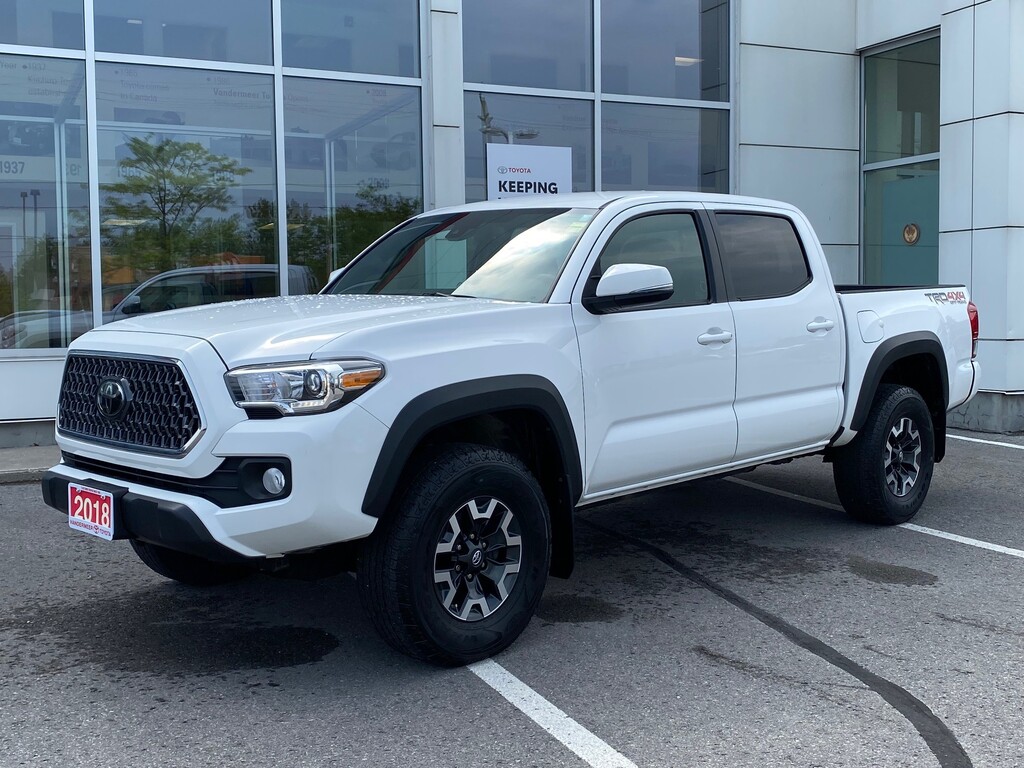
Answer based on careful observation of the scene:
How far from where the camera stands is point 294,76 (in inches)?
445

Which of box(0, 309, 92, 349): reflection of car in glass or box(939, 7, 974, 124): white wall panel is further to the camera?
box(939, 7, 974, 124): white wall panel

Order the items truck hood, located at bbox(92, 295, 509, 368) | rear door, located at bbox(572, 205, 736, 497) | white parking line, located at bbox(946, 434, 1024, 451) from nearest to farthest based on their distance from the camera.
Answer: truck hood, located at bbox(92, 295, 509, 368) < rear door, located at bbox(572, 205, 736, 497) < white parking line, located at bbox(946, 434, 1024, 451)

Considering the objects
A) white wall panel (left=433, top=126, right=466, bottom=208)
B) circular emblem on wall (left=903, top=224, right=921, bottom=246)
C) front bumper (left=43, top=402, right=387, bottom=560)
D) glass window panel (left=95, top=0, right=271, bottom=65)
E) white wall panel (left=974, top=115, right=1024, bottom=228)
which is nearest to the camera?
front bumper (left=43, top=402, right=387, bottom=560)

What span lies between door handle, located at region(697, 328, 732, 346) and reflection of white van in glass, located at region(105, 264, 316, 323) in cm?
618

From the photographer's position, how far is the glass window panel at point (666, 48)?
1294cm

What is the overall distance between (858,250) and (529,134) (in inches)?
189

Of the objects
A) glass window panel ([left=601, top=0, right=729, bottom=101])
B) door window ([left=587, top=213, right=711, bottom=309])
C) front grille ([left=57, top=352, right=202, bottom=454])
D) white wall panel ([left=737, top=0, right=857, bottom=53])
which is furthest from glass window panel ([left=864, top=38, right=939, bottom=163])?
front grille ([left=57, top=352, right=202, bottom=454])

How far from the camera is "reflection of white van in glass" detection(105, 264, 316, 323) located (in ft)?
34.8

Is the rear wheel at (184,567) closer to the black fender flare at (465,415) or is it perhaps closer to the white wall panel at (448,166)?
the black fender flare at (465,415)

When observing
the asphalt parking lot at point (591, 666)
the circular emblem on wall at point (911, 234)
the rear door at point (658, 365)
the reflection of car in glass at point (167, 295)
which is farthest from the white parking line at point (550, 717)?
the circular emblem on wall at point (911, 234)

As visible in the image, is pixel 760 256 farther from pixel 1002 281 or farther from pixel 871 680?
pixel 1002 281

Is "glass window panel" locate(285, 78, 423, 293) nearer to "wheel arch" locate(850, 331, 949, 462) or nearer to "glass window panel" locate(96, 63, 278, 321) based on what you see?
"glass window panel" locate(96, 63, 278, 321)

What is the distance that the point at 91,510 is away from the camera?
4113mm

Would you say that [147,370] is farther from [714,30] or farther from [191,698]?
[714,30]
